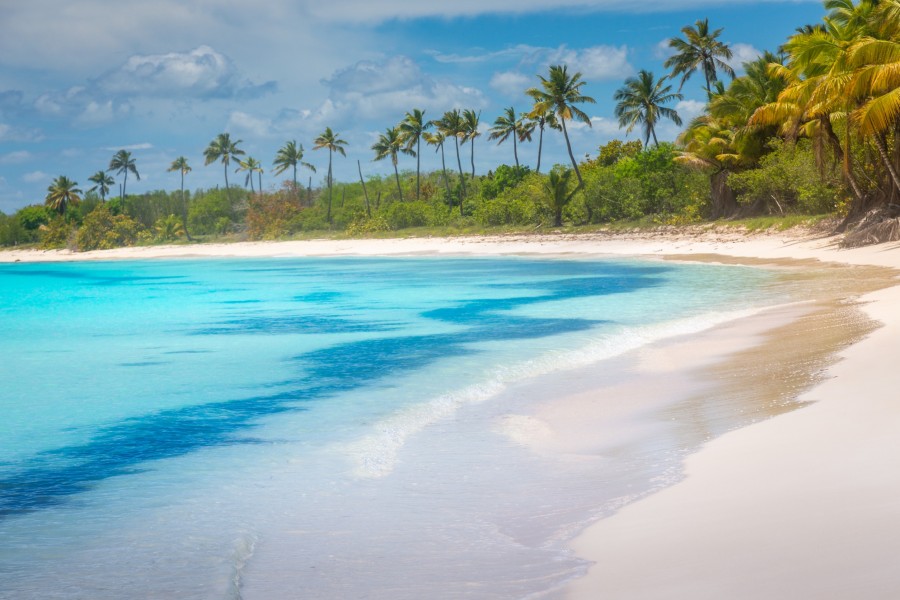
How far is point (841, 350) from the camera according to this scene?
9836 millimetres

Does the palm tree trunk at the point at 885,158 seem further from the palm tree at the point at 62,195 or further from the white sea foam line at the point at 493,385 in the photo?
the palm tree at the point at 62,195

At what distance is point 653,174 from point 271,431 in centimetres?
4458

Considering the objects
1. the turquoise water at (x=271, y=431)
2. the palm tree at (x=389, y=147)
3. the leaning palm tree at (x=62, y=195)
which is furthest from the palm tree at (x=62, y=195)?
the turquoise water at (x=271, y=431)

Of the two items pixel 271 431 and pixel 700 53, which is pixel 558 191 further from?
pixel 271 431

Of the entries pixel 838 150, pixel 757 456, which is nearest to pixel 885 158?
pixel 838 150

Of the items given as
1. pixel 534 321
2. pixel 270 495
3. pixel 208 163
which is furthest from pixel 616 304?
pixel 208 163

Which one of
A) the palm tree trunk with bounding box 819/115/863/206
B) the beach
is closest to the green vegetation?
the palm tree trunk with bounding box 819/115/863/206

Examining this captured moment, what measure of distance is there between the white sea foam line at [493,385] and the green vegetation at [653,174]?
1144 centimetres

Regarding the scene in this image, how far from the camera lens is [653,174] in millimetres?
50344

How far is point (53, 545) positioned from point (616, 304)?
15.5 metres

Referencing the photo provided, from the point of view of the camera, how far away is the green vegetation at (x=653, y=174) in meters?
27.6

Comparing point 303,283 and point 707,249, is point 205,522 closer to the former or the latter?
point 303,283

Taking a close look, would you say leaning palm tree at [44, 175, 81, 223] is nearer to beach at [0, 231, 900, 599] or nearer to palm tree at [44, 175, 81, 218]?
palm tree at [44, 175, 81, 218]

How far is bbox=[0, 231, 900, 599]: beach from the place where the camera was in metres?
3.91
